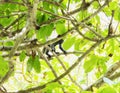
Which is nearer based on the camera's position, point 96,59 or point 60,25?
point 60,25

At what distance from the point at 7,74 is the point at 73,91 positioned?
23 cm

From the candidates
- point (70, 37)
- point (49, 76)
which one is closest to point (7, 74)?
point (70, 37)

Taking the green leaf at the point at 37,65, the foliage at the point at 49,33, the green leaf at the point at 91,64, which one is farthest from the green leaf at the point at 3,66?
the green leaf at the point at 91,64

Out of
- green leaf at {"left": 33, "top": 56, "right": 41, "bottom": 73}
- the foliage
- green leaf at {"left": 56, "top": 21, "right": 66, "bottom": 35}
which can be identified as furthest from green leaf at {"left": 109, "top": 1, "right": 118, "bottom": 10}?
green leaf at {"left": 33, "top": 56, "right": 41, "bottom": 73}

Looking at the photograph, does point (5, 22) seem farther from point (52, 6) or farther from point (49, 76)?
point (49, 76)

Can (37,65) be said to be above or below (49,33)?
below

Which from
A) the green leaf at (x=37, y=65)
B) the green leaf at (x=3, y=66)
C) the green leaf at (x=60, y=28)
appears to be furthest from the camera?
the green leaf at (x=37, y=65)

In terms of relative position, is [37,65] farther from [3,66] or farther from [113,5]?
Answer: [113,5]

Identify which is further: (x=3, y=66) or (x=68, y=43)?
(x=68, y=43)

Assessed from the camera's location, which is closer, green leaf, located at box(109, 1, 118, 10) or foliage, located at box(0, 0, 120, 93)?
foliage, located at box(0, 0, 120, 93)

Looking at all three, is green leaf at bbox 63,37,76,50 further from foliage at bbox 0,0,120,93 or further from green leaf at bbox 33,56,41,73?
green leaf at bbox 33,56,41,73

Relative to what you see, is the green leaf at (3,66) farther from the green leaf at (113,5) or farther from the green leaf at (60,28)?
the green leaf at (113,5)

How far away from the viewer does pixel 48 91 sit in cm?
82

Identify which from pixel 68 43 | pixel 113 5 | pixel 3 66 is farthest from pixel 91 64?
pixel 3 66
